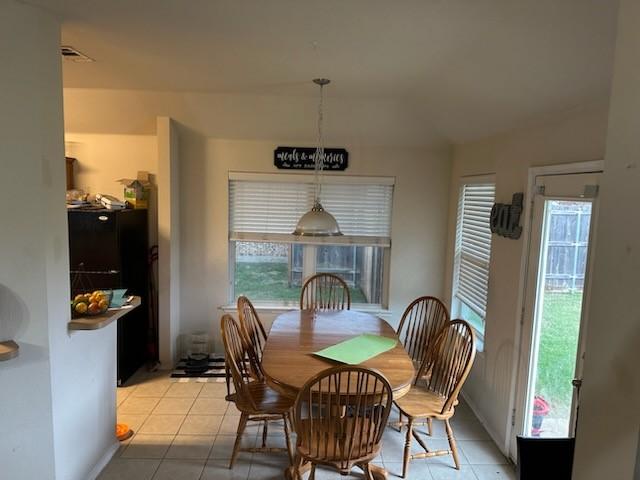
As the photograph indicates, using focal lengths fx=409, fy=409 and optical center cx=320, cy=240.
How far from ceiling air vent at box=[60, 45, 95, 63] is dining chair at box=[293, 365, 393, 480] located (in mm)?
2499

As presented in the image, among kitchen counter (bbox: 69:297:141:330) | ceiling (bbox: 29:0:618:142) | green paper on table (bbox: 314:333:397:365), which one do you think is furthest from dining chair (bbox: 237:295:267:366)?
ceiling (bbox: 29:0:618:142)

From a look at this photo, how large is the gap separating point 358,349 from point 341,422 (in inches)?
25.6

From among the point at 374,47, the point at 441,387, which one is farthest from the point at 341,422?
the point at 374,47

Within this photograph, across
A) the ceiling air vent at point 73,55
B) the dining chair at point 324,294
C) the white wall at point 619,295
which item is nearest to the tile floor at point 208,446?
the dining chair at point 324,294

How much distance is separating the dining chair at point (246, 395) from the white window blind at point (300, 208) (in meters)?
1.61

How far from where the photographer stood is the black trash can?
1238 mm

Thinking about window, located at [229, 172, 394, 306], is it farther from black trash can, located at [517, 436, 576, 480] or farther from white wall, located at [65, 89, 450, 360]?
black trash can, located at [517, 436, 576, 480]

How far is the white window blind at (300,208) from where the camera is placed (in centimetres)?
423

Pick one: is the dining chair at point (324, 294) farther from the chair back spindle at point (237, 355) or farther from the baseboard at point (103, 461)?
the baseboard at point (103, 461)

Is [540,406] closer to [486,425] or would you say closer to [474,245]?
[486,425]

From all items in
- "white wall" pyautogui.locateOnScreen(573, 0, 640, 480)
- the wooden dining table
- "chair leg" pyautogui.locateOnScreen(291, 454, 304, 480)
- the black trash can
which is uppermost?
"white wall" pyautogui.locateOnScreen(573, 0, 640, 480)

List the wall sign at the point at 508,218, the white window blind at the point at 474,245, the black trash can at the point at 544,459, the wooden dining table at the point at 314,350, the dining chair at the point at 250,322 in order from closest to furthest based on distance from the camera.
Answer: the black trash can at the point at 544,459 < the wooden dining table at the point at 314,350 < the wall sign at the point at 508,218 < the dining chair at the point at 250,322 < the white window blind at the point at 474,245

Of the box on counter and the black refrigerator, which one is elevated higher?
the box on counter

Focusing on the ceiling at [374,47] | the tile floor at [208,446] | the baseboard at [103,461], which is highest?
the ceiling at [374,47]
